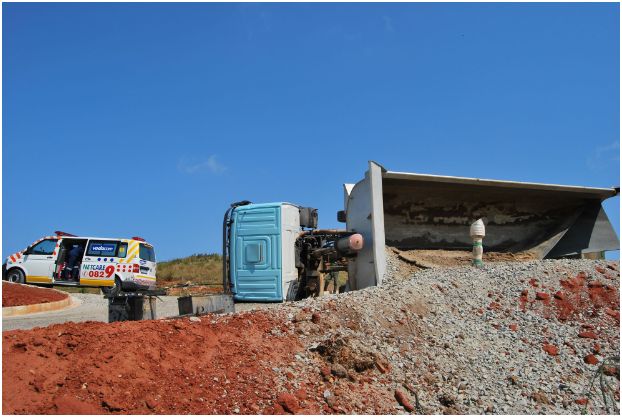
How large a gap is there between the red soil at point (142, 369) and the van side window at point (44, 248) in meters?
12.8

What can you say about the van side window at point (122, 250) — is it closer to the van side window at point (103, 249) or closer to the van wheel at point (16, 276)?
the van side window at point (103, 249)

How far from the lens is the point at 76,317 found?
10938mm

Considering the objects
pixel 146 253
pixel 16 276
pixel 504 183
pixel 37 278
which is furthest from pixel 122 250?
pixel 504 183

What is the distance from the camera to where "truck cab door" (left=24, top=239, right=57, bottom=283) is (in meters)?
16.7

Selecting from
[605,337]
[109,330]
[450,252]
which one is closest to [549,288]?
[605,337]

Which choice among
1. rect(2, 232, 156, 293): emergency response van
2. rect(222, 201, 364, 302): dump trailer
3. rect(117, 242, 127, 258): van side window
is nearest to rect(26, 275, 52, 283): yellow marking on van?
rect(2, 232, 156, 293): emergency response van

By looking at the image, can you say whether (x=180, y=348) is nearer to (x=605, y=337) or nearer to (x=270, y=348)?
(x=270, y=348)

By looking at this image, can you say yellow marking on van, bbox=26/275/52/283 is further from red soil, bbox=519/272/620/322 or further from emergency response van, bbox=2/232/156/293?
red soil, bbox=519/272/620/322

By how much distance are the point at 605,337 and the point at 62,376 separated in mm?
6811

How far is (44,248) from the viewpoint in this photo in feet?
55.6

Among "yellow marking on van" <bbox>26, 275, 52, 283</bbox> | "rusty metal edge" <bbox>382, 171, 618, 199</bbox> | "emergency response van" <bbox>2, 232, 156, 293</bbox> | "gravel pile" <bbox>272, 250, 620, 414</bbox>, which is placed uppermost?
"rusty metal edge" <bbox>382, 171, 618, 199</bbox>

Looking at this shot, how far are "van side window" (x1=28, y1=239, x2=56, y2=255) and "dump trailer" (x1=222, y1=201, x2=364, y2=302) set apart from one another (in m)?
9.36

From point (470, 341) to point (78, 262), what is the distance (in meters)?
14.1

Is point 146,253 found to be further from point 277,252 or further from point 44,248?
point 277,252
